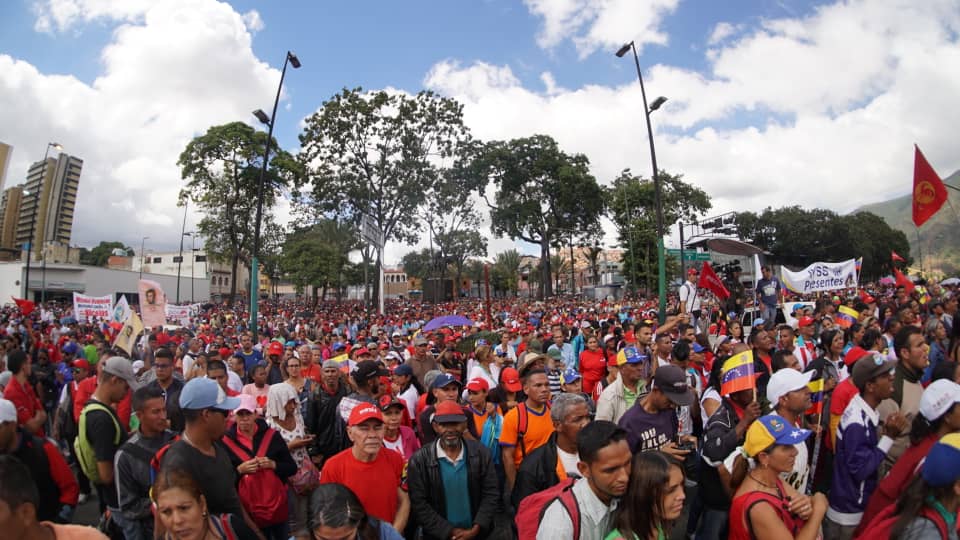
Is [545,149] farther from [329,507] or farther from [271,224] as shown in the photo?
[329,507]

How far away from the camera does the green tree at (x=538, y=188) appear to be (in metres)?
43.1

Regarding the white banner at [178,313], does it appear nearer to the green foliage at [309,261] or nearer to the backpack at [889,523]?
the backpack at [889,523]

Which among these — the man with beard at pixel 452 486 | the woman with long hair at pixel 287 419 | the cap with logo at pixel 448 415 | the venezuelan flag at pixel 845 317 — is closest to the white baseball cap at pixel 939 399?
the man with beard at pixel 452 486

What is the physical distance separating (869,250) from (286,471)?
265 ft

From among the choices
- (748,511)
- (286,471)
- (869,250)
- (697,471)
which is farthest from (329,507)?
(869,250)

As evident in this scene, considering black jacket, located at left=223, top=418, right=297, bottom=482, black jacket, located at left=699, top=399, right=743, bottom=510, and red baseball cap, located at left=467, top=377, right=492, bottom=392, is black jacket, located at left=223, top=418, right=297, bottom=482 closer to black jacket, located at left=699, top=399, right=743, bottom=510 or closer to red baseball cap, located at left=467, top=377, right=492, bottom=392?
red baseball cap, located at left=467, top=377, right=492, bottom=392

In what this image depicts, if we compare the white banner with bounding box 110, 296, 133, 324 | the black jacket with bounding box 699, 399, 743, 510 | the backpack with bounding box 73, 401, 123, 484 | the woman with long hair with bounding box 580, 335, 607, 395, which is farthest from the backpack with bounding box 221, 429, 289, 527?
the white banner with bounding box 110, 296, 133, 324

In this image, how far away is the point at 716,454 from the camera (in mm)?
3252

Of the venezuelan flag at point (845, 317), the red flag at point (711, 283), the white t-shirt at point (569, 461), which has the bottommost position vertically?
the white t-shirt at point (569, 461)

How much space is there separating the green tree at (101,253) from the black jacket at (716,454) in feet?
373

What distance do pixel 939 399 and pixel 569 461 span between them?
6.81 feet

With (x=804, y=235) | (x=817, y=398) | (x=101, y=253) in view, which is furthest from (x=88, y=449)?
(x=101, y=253)

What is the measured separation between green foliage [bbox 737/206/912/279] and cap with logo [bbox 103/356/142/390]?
69382 mm

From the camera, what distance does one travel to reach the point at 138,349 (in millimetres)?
11742
